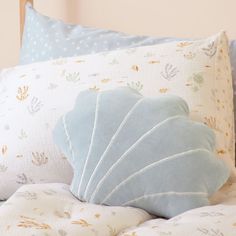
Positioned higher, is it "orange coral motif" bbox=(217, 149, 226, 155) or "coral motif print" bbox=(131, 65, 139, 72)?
"coral motif print" bbox=(131, 65, 139, 72)

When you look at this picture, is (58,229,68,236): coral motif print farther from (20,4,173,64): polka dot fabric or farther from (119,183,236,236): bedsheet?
(20,4,173,64): polka dot fabric

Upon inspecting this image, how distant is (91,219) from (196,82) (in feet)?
1.30

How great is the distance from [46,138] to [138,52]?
28 cm

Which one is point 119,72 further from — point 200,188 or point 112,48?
point 200,188

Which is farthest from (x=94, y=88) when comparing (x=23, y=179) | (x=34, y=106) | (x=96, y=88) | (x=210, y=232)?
(x=210, y=232)

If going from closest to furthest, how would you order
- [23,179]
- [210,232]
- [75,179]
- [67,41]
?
[210,232]
[75,179]
[23,179]
[67,41]

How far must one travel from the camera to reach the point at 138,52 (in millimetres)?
1143

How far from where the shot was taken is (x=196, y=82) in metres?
1.06

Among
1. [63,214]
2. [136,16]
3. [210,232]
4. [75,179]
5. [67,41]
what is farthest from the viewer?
[136,16]

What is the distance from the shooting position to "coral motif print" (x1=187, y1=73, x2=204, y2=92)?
3.45ft

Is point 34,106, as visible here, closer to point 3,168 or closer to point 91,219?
point 3,168

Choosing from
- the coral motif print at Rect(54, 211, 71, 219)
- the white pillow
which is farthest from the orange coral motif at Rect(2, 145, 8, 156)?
the coral motif print at Rect(54, 211, 71, 219)

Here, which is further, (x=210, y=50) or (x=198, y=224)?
(x=210, y=50)

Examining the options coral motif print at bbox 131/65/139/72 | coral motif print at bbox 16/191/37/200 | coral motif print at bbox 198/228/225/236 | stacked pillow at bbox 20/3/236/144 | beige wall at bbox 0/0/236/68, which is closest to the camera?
coral motif print at bbox 198/228/225/236
